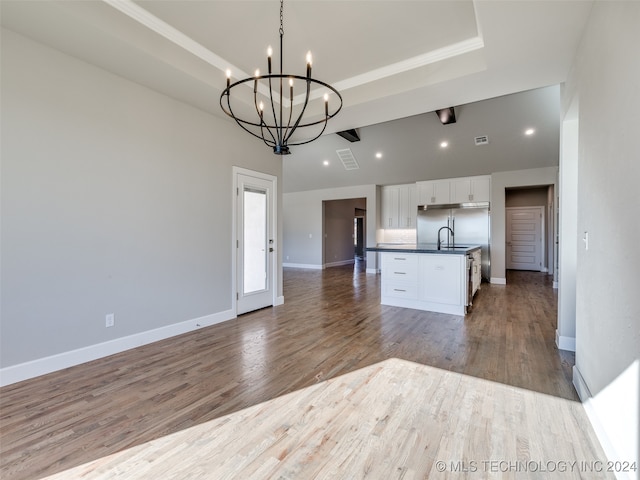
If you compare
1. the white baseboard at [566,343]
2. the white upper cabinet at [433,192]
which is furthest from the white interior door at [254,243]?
the white upper cabinet at [433,192]

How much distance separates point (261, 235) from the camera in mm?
4633

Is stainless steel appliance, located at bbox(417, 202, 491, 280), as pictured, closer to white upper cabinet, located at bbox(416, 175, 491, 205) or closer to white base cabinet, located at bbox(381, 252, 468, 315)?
white upper cabinet, located at bbox(416, 175, 491, 205)

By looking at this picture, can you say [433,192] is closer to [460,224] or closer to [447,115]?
[460,224]

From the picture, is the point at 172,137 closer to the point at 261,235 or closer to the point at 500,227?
the point at 261,235

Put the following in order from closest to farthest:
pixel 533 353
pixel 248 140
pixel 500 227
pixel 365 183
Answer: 1. pixel 533 353
2. pixel 248 140
3. pixel 500 227
4. pixel 365 183

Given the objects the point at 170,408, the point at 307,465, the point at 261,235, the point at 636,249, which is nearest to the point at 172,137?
the point at 261,235

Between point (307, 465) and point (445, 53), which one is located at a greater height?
point (445, 53)

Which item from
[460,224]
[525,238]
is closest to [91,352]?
[460,224]

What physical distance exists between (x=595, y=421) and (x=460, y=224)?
6161 mm

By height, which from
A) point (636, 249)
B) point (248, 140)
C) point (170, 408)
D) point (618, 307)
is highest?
point (248, 140)

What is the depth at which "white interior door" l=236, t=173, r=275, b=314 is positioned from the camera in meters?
4.28

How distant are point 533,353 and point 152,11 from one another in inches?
185

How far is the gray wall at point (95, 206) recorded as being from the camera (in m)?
2.36

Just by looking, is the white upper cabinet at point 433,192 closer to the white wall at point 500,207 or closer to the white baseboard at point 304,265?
the white wall at point 500,207
